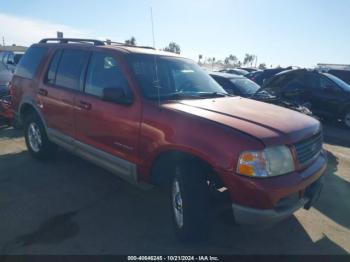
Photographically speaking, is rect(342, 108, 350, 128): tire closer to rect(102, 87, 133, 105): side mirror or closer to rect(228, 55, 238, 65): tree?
rect(102, 87, 133, 105): side mirror

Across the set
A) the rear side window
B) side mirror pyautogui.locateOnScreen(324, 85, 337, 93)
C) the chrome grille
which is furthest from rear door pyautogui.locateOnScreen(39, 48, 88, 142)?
side mirror pyautogui.locateOnScreen(324, 85, 337, 93)

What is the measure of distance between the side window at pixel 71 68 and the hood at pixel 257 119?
1.65m

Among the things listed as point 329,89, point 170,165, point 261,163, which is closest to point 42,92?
point 170,165

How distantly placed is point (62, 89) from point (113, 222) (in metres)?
2.11

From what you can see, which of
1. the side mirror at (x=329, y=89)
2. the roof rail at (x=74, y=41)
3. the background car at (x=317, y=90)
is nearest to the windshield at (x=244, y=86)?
the background car at (x=317, y=90)

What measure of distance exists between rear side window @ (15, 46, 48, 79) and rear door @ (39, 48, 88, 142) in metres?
0.38

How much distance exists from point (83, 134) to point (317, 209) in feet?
10.7

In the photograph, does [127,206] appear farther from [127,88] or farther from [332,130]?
[332,130]

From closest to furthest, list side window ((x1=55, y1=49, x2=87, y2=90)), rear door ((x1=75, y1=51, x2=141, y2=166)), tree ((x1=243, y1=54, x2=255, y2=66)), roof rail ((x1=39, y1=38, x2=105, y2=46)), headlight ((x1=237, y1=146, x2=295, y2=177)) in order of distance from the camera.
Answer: headlight ((x1=237, y1=146, x2=295, y2=177)) < rear door ((x1=75, y1=51, x2=141, y2=166)) < side window ((x1=55, y1=49, x2=87, y2=90)) < roof rail ((x1=39, y1=38, x2=105, y2=46)) < tree ((x1=243, y1=54, x2=255, y2=66))

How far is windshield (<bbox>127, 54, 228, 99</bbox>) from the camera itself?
381 centimetres

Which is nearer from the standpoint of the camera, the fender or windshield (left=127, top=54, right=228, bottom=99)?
windshield (left=127, top=54, right=228, bottom=99)

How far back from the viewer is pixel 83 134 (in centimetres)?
441

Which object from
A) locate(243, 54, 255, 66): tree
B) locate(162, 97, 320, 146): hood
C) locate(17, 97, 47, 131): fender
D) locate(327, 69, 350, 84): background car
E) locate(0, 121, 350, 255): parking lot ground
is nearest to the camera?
locate(162, 97, 320, 146): hood

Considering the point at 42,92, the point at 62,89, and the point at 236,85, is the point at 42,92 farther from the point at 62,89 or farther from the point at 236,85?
the point at 236,85
